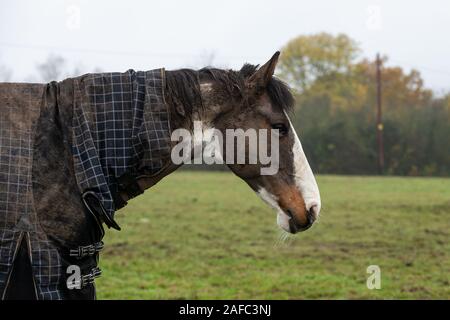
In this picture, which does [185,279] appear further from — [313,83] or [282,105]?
[313,83]

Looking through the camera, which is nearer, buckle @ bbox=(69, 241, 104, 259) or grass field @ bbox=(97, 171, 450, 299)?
buckle @ bbox=(69, 241, 104, 259)

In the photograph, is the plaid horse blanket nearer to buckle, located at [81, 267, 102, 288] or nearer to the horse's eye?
buckle, located at [81, 267, 102, 288]

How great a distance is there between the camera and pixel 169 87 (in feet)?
9.77

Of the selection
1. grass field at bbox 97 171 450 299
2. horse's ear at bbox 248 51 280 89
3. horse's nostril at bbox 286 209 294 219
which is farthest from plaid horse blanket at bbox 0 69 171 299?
grass field at bbox 97 171 450 299

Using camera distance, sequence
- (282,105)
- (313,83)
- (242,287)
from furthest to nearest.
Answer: (313,83) < (242,287) < (282,105)

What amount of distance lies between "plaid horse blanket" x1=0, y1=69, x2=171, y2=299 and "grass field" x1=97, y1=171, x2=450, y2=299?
458cm

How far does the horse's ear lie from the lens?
2994 mm

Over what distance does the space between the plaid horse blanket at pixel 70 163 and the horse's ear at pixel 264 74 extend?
44cm

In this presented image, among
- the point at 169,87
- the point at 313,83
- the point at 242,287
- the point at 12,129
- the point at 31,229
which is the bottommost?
the point at 242,287

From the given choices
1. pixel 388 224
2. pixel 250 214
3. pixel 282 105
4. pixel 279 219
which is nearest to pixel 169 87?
pixel 282 105

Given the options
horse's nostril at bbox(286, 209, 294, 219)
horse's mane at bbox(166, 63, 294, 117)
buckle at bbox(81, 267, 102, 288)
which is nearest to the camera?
buckle at bbox(81, 267, 102, 288)

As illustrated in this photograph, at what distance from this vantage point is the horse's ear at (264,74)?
2994mm

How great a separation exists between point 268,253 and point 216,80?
24.5 feet

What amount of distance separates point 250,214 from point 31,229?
41.2ft
